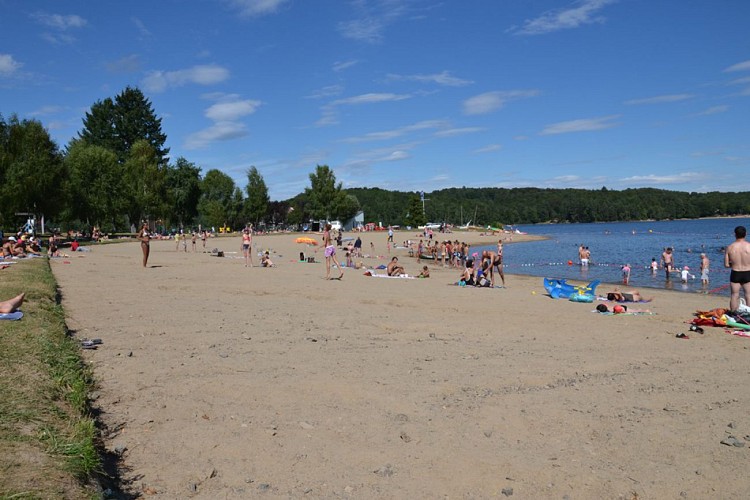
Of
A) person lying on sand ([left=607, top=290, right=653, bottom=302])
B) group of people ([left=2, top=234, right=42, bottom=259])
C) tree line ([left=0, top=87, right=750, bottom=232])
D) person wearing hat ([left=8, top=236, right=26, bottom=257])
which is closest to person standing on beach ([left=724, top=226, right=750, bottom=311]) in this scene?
person lying on sand ([left=607, top=290, right=653, bottom=302])

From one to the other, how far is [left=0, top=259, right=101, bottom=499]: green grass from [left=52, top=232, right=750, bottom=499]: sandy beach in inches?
10.8

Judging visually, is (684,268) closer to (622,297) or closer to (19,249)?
(622,297)

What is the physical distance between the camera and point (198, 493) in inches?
144

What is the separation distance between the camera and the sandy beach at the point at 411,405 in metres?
4.02

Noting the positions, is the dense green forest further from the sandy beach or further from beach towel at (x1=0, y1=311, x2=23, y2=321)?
beach towel at (x1=0, y1=311, x2=23, y2=321)

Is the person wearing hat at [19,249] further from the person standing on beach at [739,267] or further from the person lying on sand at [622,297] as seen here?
the person standing on beach at [739,267]

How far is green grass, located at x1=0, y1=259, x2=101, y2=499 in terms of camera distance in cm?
308

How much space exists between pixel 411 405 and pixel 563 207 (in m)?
185

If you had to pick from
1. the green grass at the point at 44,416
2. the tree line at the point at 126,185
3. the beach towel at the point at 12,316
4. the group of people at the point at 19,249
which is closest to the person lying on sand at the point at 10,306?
the beach towel at the point at 12,316

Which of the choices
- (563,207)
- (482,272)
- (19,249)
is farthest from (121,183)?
(563,207)

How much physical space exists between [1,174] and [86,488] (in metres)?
37.8

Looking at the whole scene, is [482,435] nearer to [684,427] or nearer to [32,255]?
[684,427]

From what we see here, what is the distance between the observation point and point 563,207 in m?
179

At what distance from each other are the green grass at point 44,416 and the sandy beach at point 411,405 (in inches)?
10.8
